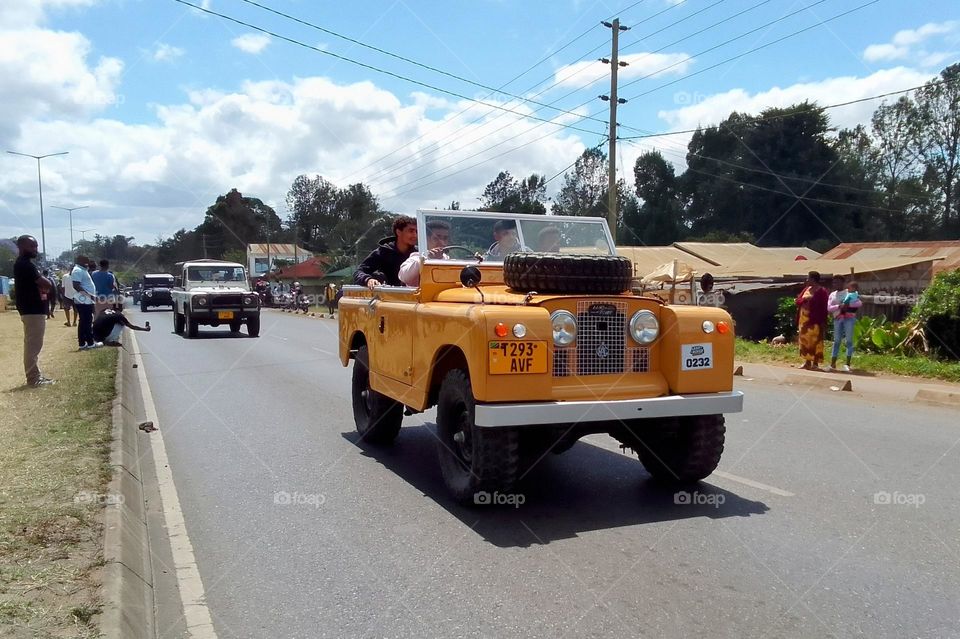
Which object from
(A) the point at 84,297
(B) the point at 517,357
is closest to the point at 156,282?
(A) the point at 84,297

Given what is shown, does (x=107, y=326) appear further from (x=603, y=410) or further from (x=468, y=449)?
(x=603, y=410)

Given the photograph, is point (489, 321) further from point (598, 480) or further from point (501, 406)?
point (598, 480)

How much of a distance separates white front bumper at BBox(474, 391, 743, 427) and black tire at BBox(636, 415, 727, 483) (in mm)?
204

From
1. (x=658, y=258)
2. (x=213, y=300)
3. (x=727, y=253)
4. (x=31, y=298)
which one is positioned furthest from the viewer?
(x=727, y=253)

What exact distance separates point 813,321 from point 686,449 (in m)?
9.02

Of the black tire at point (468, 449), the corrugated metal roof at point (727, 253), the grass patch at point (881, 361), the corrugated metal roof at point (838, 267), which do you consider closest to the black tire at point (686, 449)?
the black tire at point (468, 449)

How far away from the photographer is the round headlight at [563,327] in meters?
5.27

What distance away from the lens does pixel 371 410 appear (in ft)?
24.9

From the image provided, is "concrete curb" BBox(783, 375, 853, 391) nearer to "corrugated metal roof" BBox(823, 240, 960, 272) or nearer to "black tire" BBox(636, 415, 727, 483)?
"black tire" BBox(636, 415, 727, 483)

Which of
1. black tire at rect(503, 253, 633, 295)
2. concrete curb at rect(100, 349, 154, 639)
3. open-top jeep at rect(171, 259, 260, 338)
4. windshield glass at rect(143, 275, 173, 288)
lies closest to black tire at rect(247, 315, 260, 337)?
open-top jeep at rect(171, 259, 260, 338)

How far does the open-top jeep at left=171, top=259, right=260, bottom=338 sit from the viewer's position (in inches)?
833

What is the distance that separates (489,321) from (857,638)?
2.56 m

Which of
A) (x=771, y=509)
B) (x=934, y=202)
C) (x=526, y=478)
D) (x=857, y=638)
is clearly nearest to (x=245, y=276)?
(x=526, y=478)

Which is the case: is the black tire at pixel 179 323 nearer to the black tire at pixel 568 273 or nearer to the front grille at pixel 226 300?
the front grille at pixel 226 300
